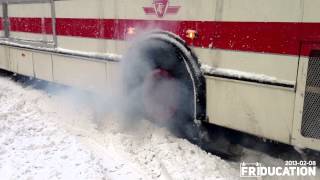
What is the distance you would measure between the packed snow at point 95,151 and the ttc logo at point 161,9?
1.34 meters

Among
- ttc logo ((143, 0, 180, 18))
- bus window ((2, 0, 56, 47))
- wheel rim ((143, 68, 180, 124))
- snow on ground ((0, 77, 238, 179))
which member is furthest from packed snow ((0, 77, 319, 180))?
bus window ((2, 0, 56, 47))

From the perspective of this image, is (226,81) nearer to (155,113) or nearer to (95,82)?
(155,113)

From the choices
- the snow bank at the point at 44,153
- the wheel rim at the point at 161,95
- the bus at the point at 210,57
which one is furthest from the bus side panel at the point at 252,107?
the snow bank at the point at 44,153

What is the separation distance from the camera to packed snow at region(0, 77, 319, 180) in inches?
168

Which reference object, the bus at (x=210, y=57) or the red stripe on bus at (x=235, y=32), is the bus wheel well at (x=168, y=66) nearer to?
the bus at (x=210, y=57)

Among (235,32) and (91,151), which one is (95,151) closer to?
(91,151)

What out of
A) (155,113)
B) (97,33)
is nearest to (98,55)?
(97,33)

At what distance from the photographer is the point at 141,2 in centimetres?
512

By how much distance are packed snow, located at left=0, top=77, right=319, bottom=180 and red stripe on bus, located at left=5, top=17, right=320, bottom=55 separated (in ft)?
3.63

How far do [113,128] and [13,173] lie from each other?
1557 millimetres

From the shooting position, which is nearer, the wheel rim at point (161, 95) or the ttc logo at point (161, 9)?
the ttc logo at point (161, 9)

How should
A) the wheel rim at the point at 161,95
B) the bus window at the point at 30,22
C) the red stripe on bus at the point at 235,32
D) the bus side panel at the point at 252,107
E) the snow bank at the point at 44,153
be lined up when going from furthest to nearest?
the bus window at the point at 30,22, the wheel rim at the point at 161,95, the snow bank at the point at 44,153, the bus side panel at the point at 252,107, the red stripe on bus at the point at 235,32

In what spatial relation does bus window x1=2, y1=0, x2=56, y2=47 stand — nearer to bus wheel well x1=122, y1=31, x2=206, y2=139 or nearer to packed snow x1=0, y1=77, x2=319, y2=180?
packed snow x1=0, y1=77, x2=319, y2=180

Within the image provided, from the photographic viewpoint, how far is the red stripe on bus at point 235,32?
12.0ft
